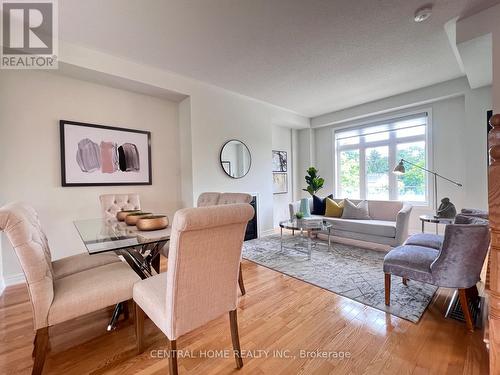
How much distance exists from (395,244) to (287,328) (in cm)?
245

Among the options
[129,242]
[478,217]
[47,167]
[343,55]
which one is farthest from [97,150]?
[478,217]

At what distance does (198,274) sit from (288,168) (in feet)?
16.5

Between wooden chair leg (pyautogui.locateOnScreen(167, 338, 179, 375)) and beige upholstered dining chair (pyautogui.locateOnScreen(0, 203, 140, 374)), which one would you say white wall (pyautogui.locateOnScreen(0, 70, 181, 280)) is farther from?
wooden chair leg (pyautogui.locateOnScreen(167, 338, 179, 375))

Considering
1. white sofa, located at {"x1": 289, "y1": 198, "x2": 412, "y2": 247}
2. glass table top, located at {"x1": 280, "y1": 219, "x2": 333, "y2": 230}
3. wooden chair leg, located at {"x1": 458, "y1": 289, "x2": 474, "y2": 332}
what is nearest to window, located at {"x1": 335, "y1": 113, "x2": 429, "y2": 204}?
white sofa, located at {"x1": 289, "y1": 198, "x2": 412, "y2": 247}

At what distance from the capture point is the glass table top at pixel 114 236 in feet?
5.04

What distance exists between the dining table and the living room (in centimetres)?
3

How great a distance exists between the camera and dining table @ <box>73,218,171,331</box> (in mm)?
1572

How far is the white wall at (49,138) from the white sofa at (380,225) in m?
3.24

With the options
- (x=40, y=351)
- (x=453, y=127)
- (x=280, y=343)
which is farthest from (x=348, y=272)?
(x=453, y=127)

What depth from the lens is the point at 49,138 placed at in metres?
2.75

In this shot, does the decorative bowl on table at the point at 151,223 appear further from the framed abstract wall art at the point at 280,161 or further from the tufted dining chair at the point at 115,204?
the framed abstract wall art at the point at 280,161

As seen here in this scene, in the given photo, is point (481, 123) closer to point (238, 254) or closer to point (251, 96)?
point (251, 96)

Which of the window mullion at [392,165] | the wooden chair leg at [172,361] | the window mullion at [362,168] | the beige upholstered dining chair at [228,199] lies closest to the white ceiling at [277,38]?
the window mullion at [392,165]

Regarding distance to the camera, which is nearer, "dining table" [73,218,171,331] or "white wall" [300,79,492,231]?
"dining table" [73,218,171,331]
